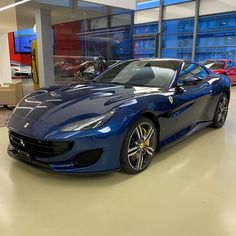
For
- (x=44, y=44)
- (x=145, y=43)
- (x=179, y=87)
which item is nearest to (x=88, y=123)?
(x=179, y=87)

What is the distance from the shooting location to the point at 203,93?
3109 mm

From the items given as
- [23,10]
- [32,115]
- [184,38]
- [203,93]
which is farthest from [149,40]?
[32,115]

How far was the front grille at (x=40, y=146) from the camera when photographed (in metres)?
1.96

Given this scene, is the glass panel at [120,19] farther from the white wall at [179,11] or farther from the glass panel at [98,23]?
the white wall at [179,11]

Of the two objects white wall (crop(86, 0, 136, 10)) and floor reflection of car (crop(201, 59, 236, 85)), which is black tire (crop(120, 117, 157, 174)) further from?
floor reflection of car (crop(201, 59, 236, 85))

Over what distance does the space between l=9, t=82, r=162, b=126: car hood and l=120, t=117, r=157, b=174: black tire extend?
266mm

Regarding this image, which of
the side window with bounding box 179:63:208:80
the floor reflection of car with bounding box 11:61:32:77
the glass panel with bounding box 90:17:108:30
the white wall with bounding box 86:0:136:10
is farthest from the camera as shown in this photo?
the floor reflection of car with bounding box 11:61:32:77

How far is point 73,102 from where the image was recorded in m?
2.29

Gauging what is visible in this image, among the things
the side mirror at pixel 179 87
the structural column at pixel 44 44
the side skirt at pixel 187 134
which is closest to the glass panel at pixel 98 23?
the structural column at pixel 44 44

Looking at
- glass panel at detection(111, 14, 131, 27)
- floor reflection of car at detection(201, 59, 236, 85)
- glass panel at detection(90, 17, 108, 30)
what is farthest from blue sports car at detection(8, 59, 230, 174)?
floor reflection of car at detection(201, 59, 236, 85)

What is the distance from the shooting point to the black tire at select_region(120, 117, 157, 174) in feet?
7.05

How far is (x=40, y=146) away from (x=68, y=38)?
6.16 m

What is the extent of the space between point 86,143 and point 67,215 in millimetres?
529

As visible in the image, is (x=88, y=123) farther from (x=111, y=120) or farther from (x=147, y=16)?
(x=147, y=16)
